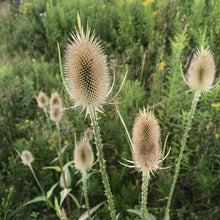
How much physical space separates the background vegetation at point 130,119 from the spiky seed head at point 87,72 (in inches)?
13.0

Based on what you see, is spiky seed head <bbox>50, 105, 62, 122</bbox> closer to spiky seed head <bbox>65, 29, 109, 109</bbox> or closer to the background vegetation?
the background vegetation

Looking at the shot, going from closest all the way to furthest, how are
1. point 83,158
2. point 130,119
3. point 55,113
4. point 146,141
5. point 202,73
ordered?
point 146,141, point 202,73, point 83,158, point 55,113, point 130,119

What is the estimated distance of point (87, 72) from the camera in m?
1.20

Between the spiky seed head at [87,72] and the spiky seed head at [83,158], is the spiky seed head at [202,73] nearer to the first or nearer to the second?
the spiky seed head at [87,72]

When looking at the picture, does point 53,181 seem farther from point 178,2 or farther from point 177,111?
point 178,2

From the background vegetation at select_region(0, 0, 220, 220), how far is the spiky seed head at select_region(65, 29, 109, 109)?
0.33 metres

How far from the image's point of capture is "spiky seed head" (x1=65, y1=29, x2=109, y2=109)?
1.15 metres

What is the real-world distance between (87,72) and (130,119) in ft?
4.98

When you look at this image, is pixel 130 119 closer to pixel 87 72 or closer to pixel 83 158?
pixel 83 158

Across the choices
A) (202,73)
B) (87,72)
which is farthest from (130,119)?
(87,72)

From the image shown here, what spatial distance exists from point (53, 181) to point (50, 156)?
12.7 inches

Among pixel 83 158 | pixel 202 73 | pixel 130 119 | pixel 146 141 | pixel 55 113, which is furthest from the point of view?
pixel 130 119

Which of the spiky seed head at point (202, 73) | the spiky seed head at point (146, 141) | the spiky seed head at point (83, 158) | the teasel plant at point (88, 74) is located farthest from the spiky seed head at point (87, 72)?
the spiky seed head at point (202, 73)

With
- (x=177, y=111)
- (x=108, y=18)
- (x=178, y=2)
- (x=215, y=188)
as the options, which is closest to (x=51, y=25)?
(x=108, y=18)
